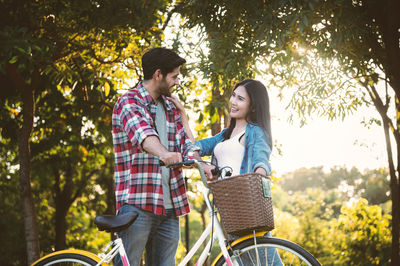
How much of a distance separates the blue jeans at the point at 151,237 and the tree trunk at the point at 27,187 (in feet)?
16.9

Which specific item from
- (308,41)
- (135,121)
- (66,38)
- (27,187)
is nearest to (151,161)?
(135,121)

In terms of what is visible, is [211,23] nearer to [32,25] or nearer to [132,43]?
[132,43]

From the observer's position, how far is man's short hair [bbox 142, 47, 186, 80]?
305cm

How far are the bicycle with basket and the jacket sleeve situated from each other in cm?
39

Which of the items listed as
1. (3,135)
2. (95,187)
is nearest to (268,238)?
(3,135)

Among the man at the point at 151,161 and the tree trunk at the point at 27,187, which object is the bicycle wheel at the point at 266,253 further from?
the tree trunk at the point at 27,187

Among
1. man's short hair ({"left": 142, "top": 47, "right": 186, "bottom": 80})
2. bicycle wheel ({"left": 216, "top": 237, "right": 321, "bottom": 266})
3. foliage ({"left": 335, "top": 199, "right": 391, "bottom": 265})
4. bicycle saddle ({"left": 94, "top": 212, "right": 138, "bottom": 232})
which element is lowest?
foliage ({"left": 335, "top": 199, "right": 391, "bottom": 265})

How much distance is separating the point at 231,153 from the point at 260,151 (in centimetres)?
34

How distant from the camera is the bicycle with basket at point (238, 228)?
2.55 meters

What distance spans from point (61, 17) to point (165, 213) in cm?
568

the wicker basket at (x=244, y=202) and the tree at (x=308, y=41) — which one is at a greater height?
the tree at (x=308, y=41)

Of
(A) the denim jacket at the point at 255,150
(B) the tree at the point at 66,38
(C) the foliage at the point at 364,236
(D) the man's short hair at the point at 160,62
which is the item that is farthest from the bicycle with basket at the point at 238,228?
(C) the foliage at the point at 364,236

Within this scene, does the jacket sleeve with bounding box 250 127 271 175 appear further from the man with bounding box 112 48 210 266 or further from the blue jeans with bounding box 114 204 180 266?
the blue jeans with bounding box 114 204 180 266

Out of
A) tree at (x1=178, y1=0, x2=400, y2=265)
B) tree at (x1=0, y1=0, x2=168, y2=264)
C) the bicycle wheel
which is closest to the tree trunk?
tree at (x1=0, y1=0, x2=168, y2=264)
